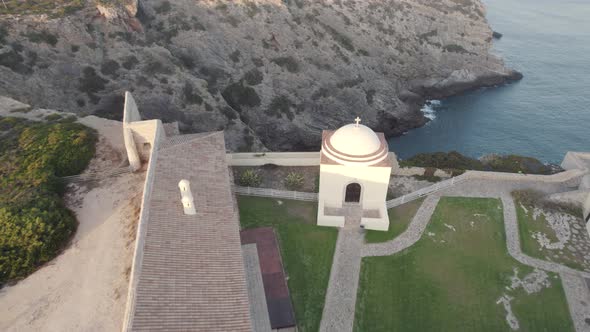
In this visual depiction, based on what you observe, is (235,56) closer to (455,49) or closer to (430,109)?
(430,109)

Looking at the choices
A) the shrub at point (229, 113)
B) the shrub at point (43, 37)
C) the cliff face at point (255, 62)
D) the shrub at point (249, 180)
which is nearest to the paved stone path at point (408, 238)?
the shrub at point (249, 180)

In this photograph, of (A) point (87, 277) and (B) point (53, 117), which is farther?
(B) point (53, 117)

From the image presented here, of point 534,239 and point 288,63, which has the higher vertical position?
point 288,63

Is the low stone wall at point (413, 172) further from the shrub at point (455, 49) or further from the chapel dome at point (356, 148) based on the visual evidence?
the shrub at point (455, 49)

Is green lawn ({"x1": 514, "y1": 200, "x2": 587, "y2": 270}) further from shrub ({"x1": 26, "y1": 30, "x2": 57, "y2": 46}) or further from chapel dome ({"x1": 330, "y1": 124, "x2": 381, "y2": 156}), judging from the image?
shrub ({"x1": 26, "y1": 30, "x2": 57, "y2": 46})

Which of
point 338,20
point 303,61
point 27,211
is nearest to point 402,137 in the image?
point 303,61

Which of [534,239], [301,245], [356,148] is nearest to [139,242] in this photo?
[301,245]

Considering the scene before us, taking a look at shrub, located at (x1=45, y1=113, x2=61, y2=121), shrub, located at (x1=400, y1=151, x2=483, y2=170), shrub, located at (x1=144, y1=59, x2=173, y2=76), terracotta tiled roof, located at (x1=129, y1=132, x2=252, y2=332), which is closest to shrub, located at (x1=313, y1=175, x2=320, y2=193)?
shrub, located at (x1=400, y1=151, x2=483, y2=170)
